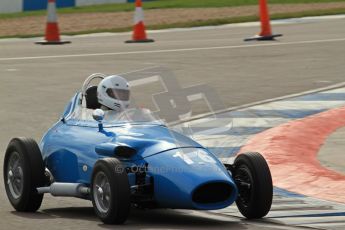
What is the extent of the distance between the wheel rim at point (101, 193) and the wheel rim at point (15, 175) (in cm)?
118

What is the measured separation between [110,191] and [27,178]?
1347 mm

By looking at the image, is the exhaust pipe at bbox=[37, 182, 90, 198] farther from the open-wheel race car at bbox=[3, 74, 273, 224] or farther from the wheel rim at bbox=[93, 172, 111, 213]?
the wheel rim at bbox=[93, 172, 111, 213]

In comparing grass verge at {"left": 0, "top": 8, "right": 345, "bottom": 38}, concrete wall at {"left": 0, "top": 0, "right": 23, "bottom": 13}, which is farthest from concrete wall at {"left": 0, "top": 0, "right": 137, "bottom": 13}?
grass verge at {"left": 0, "top": 8, "right": 345, "bottom": 38}

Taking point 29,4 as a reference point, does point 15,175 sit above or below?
above

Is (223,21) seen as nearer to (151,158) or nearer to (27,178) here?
(27,178)

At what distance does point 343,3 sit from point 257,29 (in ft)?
20.6

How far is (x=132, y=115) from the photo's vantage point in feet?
32.9

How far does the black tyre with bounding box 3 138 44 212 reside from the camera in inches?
397

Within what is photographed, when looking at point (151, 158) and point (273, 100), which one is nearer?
point (151, 158)

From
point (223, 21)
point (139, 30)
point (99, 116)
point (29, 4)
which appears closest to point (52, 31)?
point (139, 30)

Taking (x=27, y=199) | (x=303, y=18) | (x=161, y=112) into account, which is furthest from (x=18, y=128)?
(x=303, y=18)

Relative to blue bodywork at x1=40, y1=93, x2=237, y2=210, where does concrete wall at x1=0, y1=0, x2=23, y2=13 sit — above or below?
below

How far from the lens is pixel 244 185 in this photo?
9430 millimetres

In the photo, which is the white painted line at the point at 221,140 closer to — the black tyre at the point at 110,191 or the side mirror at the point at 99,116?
the side mirror at the point at 99,116
